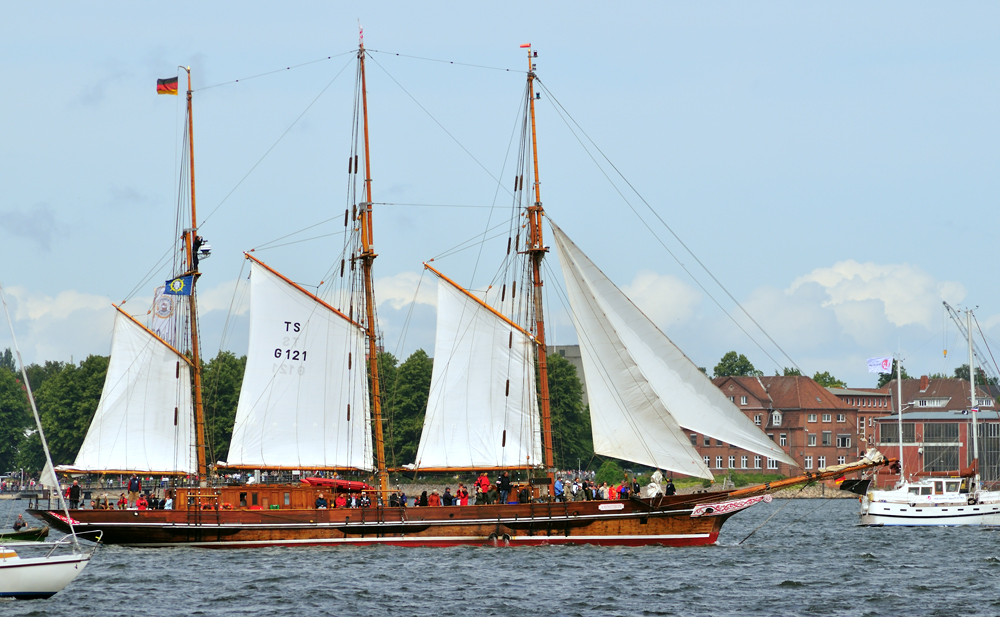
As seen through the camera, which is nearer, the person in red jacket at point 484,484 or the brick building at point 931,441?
the person in red jacket at point 484,484

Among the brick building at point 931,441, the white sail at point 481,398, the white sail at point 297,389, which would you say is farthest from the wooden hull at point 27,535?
the brick building at point 931,441

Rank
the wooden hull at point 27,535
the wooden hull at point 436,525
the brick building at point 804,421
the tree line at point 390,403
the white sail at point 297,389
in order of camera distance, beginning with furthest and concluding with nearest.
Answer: the brick building at point 804,421, the tree line at point 390,403, the white sail at point 297,389, the wooden hull at point 436,525, the wooden hull at point 27,535

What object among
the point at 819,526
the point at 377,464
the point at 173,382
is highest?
the point at 173,382

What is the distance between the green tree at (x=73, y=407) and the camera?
139 metres

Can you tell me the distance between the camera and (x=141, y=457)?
65.2 meters

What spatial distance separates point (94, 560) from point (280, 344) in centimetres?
1341

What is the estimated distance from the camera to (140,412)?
6494 cm

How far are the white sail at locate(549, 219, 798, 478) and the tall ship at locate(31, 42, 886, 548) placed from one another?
0.06 metres

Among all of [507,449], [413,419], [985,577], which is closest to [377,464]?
[507,449]

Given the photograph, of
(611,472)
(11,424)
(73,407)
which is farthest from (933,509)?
(11,424)

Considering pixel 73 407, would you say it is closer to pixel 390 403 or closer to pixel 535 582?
pixel 390 403

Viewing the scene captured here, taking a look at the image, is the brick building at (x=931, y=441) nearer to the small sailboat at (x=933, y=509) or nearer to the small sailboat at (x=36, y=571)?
the small sailboat at (x=933, y=509)

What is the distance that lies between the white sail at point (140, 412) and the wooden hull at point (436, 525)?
15.0 ft

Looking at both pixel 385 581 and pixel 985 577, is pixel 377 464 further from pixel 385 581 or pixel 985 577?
pixel 985 577
